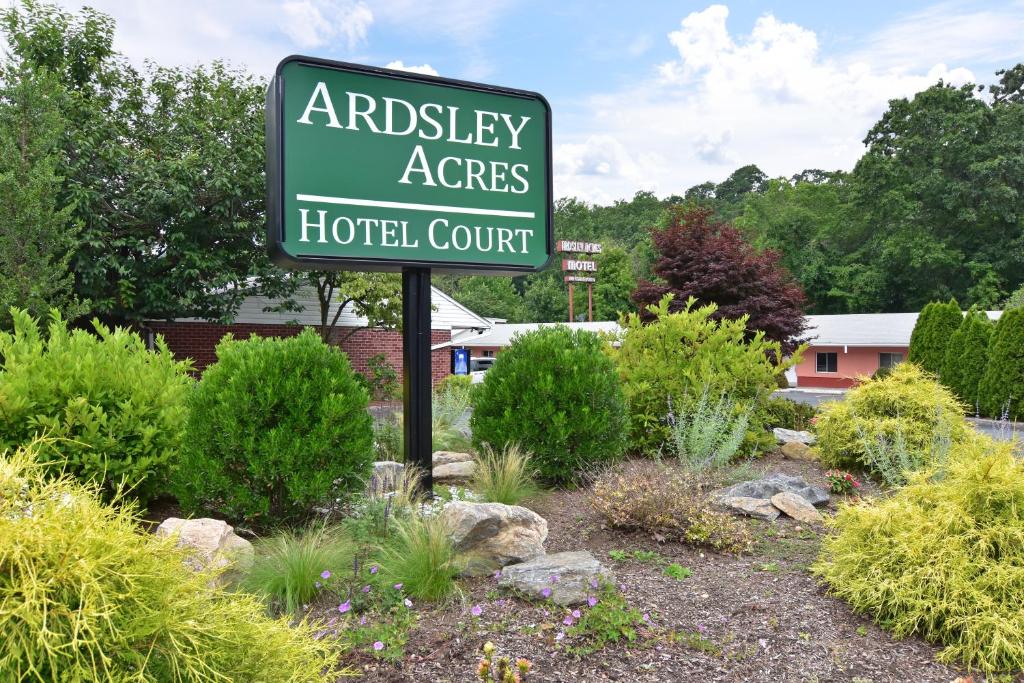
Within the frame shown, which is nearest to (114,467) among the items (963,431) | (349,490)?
(349,490)

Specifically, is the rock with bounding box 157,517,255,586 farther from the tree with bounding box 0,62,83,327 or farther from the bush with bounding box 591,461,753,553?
the tree with bounding box 0,62,83,327

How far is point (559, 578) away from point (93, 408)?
3496mm

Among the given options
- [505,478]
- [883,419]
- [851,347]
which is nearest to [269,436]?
[505,478]

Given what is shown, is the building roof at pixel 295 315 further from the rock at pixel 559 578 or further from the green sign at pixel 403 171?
the rock at pixel 559 578

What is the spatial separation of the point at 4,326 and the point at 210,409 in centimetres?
978

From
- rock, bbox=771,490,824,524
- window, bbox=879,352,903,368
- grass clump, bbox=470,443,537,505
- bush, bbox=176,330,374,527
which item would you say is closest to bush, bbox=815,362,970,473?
rock, bbox=771,490,824,524

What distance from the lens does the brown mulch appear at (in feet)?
11.2

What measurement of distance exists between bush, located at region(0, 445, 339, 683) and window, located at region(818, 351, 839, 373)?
33.5 metres

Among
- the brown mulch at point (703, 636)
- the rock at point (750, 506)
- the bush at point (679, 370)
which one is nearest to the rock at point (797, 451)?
the bush at point (679, 370)

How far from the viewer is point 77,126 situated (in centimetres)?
1588

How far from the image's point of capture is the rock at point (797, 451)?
892 centimetres

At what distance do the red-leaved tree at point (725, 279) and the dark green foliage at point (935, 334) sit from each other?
16.7ft

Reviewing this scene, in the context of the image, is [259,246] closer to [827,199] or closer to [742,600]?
[742,600]

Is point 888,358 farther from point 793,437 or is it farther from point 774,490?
point 774,490
